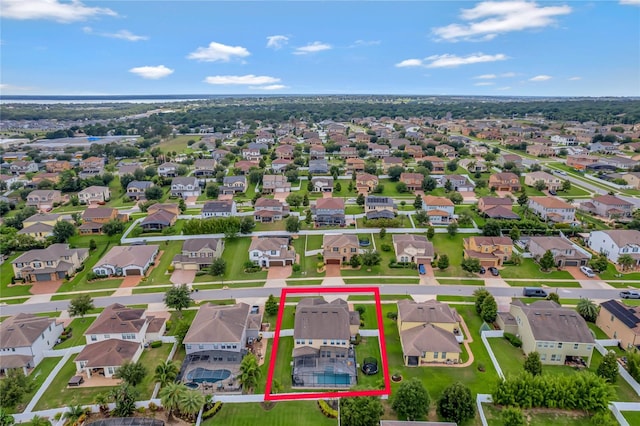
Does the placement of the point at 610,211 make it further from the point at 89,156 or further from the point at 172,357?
the point at 89,156

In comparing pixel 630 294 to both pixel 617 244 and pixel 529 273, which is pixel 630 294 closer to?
pixel 617 244

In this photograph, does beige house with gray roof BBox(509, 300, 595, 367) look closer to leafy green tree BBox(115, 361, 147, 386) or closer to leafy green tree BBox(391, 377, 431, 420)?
leafy green tree BBox(391, 377, 431, 420)

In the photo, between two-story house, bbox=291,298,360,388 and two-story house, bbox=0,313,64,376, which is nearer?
two-story house, bbox=291,298,360,388

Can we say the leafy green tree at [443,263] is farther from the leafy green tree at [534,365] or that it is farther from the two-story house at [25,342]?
the two-story house at [25,342]

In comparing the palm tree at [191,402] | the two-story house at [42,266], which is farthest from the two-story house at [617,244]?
the two-story house at [42,266]

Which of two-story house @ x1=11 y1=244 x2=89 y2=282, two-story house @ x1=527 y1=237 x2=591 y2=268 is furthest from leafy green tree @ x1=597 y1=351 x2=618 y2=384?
two-story house @ x1=11 y1=244 x2=89 y2=282

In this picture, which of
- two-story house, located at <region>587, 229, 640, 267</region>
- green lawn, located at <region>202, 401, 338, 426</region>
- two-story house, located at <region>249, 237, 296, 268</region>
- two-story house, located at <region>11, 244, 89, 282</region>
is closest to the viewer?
green lawn, located at <region>202, 401, 338, 426</region>

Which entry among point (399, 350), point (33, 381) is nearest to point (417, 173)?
point (399, 350)
